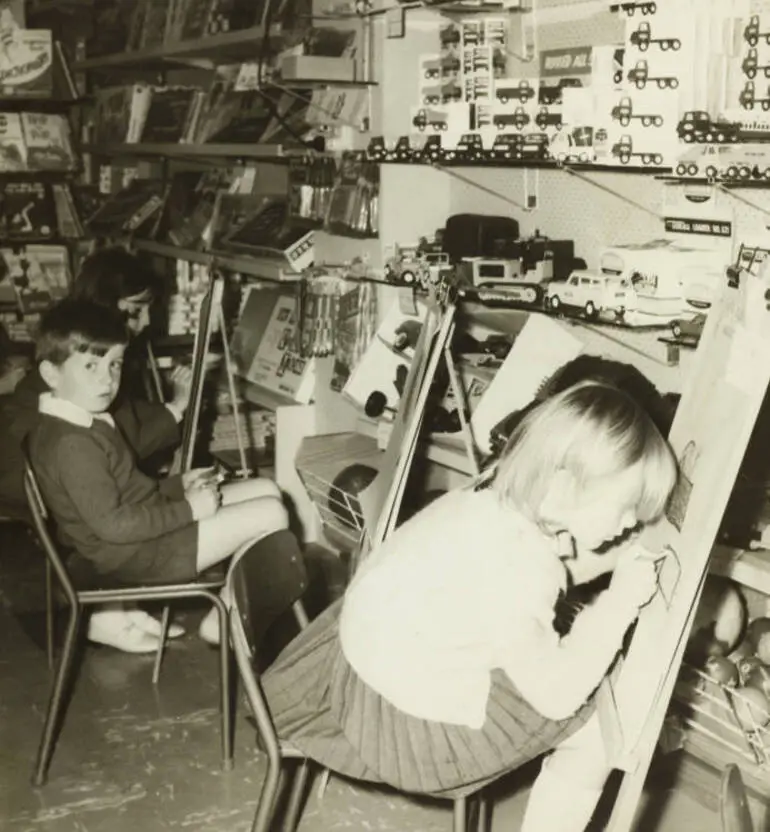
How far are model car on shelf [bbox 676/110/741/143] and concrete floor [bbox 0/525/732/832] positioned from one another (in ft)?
4.50

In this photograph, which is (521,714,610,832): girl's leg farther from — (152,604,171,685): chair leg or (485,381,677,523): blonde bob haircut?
(152,604,171,685): chair leg

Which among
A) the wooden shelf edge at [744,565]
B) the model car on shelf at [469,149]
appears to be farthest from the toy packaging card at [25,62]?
the wooden shelf edge at [744,565]

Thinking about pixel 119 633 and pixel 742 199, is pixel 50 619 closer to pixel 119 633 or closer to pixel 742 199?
pixel 119 633

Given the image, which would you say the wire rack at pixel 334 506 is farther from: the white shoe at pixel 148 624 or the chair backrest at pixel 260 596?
the chair backrest at pixel 260 596

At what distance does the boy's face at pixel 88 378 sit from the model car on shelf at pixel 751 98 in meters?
1.52

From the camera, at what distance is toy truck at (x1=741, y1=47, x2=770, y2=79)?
7.00 ft

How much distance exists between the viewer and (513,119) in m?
2.63

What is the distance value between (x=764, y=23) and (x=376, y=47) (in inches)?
54.6

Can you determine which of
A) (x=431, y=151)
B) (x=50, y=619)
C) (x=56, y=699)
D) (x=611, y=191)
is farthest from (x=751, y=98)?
(x=50, y=619)

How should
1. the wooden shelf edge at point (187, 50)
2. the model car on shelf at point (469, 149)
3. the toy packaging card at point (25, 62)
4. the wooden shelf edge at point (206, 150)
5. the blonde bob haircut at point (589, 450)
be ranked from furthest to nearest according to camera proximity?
the toy packaging card at point (25, 62) < the wooden shelf edge at point (187, 50) < the wooden shelf edge at point (206, 150) < the model car on shelf at point (469, 149) < the blonde bob haircut at point (589, 450)

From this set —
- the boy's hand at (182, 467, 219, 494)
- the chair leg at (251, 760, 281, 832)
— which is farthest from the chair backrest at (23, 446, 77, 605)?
the chair leg at (251, 760, 281, 832)

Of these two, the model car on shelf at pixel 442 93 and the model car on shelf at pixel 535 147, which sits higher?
the model car on shelf at pixel 442 93

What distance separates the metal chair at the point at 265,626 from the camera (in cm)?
180

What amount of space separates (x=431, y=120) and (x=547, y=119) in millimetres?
396
